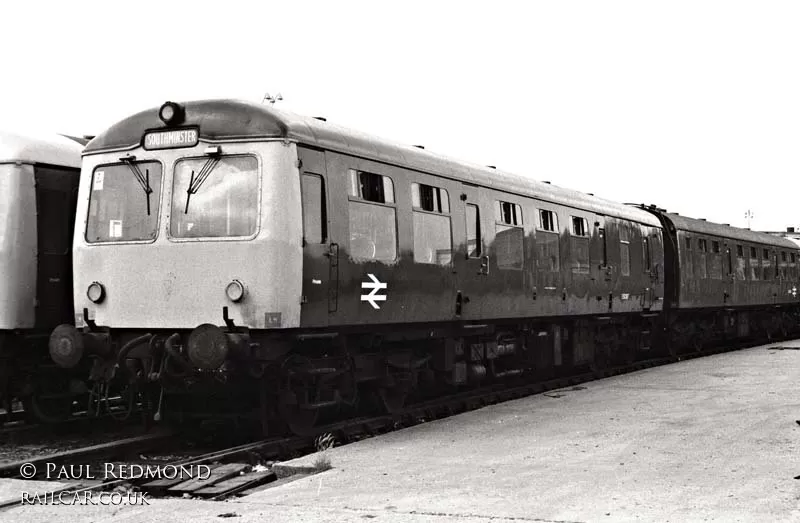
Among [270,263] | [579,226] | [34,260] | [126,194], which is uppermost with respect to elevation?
[579,226]

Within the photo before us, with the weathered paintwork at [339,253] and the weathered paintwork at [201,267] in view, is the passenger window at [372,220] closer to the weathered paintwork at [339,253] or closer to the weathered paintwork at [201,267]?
the weathered paintwork at [339,253]

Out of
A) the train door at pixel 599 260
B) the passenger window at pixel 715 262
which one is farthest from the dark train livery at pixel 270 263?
the passenger window at pixel 715 262

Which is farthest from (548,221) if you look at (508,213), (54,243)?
(54,243)

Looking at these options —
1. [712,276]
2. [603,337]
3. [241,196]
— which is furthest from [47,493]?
[712,276]

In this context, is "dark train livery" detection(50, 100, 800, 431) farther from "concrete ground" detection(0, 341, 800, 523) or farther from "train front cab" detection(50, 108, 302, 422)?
"concrete ground" detection(0, 341, 800, 523)

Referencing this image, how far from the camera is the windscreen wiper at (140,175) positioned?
398 inches

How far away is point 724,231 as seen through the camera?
27953mm

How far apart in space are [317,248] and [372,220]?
115 centimetres

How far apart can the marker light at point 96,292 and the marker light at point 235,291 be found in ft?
4.86

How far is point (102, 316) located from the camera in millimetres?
10211

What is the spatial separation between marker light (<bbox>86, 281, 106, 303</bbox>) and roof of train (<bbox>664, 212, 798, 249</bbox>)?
1606cm

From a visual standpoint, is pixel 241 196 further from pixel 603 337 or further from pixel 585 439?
pixel 603 337

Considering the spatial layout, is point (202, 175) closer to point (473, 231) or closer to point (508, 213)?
point (473, 231)

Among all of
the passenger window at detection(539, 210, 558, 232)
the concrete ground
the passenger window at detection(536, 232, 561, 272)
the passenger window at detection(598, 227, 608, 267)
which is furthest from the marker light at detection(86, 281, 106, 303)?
the passenger window at detection(598, 227, 608, 267)
